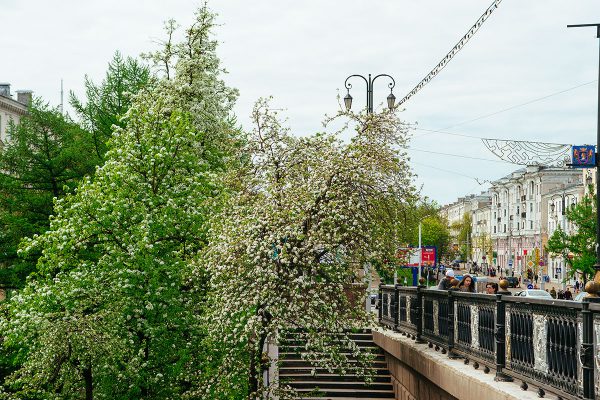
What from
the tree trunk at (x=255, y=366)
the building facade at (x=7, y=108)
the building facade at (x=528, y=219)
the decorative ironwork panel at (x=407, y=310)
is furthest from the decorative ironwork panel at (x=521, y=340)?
the building facade at (x=528, y=219)

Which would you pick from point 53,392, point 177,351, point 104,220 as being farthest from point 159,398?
point 104,220

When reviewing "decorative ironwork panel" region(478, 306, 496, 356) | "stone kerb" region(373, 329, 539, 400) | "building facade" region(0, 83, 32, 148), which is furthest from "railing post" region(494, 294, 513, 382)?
"building facade" region(0, 83, 32, 148)

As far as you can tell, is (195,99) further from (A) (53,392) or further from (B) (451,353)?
(B) (451,353)

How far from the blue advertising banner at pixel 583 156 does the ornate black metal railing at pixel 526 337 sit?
681cm

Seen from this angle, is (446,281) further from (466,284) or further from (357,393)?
(357,393)

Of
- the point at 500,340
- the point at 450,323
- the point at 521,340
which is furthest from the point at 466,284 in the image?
the point at 521,340

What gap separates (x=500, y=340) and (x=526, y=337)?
102 cm

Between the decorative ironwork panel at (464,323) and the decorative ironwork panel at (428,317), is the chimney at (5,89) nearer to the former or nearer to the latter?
the decorative ironwork panel at (428,317)

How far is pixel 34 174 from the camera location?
3584 centimetres

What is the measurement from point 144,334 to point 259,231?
173 inches

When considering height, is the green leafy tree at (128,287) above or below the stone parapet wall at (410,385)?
above

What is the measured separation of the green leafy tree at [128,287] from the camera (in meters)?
17.9

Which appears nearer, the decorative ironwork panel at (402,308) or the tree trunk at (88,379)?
the tree trunk at (88,379)

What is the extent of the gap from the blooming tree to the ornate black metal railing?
1.78 metres
